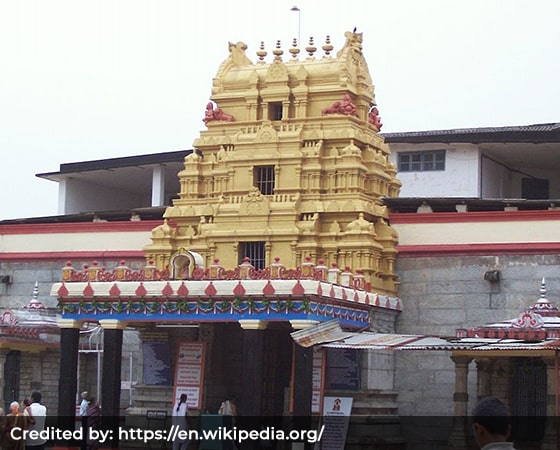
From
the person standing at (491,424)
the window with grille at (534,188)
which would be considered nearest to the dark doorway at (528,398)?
the window with grille at (534,188)

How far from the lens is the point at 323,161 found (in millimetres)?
28750

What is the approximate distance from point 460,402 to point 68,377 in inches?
329

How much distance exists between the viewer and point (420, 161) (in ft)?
120

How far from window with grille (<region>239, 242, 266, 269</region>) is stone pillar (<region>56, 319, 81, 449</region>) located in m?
4.28

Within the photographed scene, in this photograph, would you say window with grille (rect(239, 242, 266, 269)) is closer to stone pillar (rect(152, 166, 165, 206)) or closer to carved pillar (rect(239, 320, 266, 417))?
carved pillar (rect(239, 320, 266, 417))

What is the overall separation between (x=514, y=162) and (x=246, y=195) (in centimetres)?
1077

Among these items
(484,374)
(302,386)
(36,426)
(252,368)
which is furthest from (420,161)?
(36,426)

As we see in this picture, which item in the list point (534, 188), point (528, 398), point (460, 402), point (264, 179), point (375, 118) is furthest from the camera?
point (534, 188)

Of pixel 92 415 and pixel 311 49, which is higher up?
pixel 311 49

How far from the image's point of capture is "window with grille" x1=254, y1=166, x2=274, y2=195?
29.1 meters

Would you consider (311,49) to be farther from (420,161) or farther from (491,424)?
(491,424)

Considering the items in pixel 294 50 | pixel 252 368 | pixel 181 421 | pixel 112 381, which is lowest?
pixel 181 421

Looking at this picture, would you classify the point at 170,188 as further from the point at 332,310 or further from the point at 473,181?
the point at 332,310

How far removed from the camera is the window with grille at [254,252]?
93.4 ft
